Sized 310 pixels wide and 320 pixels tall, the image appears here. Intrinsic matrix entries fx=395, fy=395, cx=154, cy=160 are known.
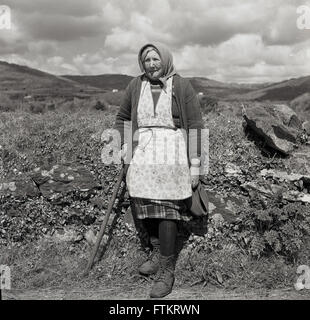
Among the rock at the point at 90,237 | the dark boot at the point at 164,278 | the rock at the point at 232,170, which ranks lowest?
the dark boot at the point at 164,278

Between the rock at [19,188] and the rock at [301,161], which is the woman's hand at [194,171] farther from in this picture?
the rock at [19,188]

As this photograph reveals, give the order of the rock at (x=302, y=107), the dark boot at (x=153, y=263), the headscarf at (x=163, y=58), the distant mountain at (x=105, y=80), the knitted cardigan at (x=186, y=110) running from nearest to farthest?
the headscarf at (x=163, y=58) < the knitted cardigan at (x=186, y=110) < the dark boot at (x=153, y=263) < the rock at (x=302, y=107) < the distant mountain at (x=105, y=80)

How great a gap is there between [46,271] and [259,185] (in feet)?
8.25

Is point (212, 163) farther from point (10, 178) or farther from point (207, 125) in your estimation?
point (10, 178)

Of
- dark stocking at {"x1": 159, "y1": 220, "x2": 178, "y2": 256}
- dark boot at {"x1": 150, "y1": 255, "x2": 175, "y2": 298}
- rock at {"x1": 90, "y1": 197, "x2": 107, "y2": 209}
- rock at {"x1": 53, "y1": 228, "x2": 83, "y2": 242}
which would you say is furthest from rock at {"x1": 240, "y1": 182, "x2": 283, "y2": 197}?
rock at {"x1": 53, "y1": 228, "x2": 83, "y2": 242}

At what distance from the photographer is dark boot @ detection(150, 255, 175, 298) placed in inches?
149

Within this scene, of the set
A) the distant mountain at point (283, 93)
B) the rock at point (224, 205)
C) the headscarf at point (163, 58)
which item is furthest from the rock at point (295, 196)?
→ the distant mountain at point (283, 93)

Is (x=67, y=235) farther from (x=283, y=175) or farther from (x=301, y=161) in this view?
(x=301, y=161)

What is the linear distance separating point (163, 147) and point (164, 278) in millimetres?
1290

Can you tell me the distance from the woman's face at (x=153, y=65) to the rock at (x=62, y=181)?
158 centimetres

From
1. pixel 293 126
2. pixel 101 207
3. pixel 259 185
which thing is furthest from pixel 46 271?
pixel 293 126

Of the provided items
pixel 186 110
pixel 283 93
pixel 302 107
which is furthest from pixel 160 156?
pixel 283 93

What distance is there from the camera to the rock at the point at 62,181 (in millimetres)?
4621

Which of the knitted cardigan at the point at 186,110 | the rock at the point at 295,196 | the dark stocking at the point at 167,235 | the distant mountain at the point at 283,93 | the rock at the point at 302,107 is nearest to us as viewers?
the knitted cardigan at the point at 186,110
